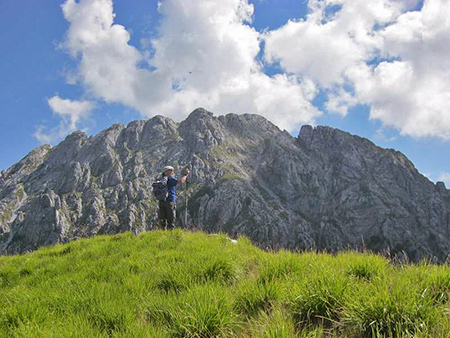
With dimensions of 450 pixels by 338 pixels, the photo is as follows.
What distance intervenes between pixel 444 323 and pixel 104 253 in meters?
9.37

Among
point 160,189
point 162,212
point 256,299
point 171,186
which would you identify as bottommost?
point 256,299

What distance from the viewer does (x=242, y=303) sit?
14.1 feet

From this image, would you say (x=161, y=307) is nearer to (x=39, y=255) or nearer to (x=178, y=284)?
(x=178, y=284)

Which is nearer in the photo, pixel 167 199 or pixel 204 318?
pixel 204 318

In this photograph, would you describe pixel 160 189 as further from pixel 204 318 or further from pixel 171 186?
pixel 204 318

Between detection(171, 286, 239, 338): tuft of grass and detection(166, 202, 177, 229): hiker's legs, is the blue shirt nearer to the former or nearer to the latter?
detection(166, 202, 177, 229): hiker's legs

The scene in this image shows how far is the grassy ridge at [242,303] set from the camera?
316 centimetres

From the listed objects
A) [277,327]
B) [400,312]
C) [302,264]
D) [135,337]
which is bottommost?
[135,337]

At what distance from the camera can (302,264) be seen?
18.8 feet

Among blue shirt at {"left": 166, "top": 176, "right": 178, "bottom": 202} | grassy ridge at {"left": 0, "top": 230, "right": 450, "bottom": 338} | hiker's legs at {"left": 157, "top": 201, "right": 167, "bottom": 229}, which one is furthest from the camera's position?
blue shirt at {"left": 166, "top": 176, "right": 178, "bottom": 202}

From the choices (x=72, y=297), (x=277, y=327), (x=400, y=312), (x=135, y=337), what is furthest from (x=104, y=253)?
(x=400, y=312)

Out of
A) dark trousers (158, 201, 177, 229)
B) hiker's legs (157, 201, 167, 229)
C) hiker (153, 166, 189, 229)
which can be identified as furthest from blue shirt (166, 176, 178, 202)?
hiker's legs (157, 201, 167, 229)

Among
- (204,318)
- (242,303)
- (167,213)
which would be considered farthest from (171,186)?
(204,318)

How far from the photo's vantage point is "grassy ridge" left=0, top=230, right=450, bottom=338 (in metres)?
3.16
